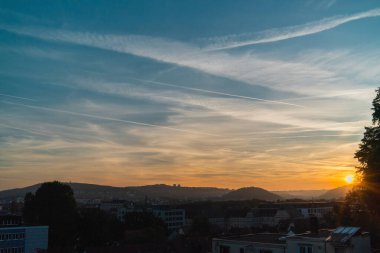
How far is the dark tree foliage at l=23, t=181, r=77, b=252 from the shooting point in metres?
75.2

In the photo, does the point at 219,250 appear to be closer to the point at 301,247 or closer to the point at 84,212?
the point at 301,247

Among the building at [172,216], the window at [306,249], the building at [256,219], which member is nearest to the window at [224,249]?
the window at [306,249]

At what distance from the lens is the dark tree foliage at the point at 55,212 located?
247 feet

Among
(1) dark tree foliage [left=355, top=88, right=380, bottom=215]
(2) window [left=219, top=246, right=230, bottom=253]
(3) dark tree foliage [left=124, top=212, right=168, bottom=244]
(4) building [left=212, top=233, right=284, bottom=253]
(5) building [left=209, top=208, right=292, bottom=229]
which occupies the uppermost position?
(1) dark tree foliage [left=355, top=88, right=380, bottom=215]

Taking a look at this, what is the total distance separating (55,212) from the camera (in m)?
76.1

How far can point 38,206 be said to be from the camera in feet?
253

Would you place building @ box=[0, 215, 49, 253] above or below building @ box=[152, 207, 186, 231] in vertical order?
above

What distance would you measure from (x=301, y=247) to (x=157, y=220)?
79.8 meters

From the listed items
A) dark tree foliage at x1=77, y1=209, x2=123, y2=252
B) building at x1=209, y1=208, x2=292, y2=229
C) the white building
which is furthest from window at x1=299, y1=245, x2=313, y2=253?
building at x1=209, y1=208, x2=292, y2=229

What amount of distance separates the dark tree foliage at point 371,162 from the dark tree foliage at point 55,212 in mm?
57074

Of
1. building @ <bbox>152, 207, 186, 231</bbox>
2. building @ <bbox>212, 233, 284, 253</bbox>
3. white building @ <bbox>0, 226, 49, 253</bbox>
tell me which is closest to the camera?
building @ <bbox>212, 233, 284, 253</bbox>

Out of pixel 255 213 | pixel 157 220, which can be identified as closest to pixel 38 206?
pixel 157 220

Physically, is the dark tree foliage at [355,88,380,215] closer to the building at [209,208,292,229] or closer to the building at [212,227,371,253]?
the building at [212,227,371,253]

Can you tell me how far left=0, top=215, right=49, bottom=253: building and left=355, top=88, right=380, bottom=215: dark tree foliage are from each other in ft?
163
